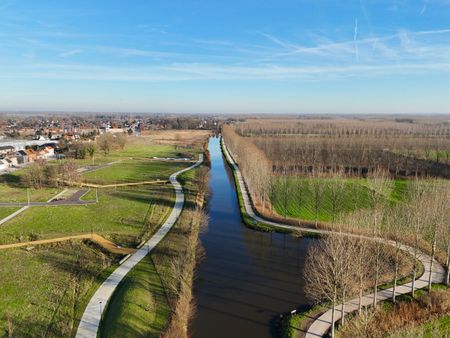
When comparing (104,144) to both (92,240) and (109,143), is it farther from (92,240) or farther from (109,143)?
(92,240)

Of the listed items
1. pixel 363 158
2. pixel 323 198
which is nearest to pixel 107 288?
pixel 323 198

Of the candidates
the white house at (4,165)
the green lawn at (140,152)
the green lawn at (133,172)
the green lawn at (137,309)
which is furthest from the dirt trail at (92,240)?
the green lawn at (140,152)

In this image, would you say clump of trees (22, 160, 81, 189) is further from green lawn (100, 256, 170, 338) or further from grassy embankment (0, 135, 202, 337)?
green lawn (100, 256, 170, 338)

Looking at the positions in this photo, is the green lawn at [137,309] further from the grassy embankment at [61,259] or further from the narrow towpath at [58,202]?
the narrow towpath at [58,202]

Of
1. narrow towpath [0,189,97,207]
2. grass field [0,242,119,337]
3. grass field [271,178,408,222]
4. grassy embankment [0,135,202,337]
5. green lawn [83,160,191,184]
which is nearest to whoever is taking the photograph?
grass field [0,242,119,337]

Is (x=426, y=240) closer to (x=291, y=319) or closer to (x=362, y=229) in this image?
(x=362, y=229)

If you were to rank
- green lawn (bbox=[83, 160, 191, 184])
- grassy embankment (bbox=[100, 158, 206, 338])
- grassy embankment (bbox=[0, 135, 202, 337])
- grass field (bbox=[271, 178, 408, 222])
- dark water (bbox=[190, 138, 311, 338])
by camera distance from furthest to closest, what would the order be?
green lawn (bbox=[83, 160, 191, 184])
grass field (bbox=[271, 178, 408, 222])
grassy embankment (bbox=[0, 135, 202, 337])
dark water (bbox=[190, 138, 311, 338])
grassy embankment (bbox=[100, 158, 206, 338])

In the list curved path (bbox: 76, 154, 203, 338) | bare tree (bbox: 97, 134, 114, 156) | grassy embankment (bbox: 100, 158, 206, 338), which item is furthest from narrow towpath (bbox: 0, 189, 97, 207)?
bare tree (bbox: 97, 134, 114, 156)
